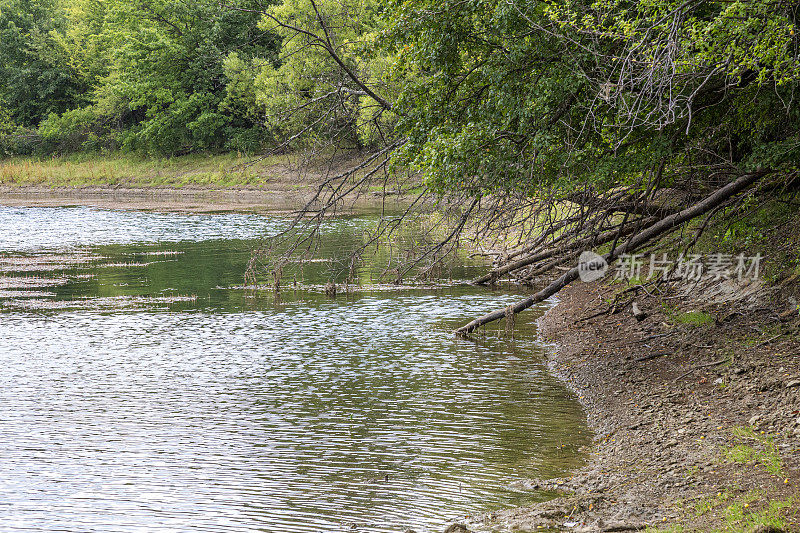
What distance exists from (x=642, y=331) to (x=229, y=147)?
5677cm

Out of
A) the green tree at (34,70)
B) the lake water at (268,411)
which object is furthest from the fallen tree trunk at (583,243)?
the green tree at (34,70)

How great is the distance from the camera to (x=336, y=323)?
18.5 meters

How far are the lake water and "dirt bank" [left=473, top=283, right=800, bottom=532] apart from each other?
596mm

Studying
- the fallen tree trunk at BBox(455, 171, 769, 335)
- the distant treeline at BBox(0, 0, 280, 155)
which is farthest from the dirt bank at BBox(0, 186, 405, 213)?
the fallen tree trunk at BBox(455, 171, 769, 335)

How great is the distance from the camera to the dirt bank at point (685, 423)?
22.9ft

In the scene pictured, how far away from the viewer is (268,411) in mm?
12188

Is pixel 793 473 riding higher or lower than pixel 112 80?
lower

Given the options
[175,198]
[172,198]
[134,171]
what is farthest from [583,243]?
[134,171]

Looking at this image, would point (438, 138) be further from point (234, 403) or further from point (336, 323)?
point (336, 323)

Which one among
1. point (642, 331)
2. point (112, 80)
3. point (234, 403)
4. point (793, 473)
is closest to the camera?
point (793, 473)

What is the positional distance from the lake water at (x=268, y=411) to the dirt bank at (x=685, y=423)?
1.95 feet

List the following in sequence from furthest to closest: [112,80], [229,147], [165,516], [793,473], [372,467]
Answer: [112,80], [229,147], [372,467], [165,516], [793,473]

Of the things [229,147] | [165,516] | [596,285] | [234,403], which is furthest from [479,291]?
[229,147]

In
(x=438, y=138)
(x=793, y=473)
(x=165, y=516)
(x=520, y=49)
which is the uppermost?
(x=520, y=49)
